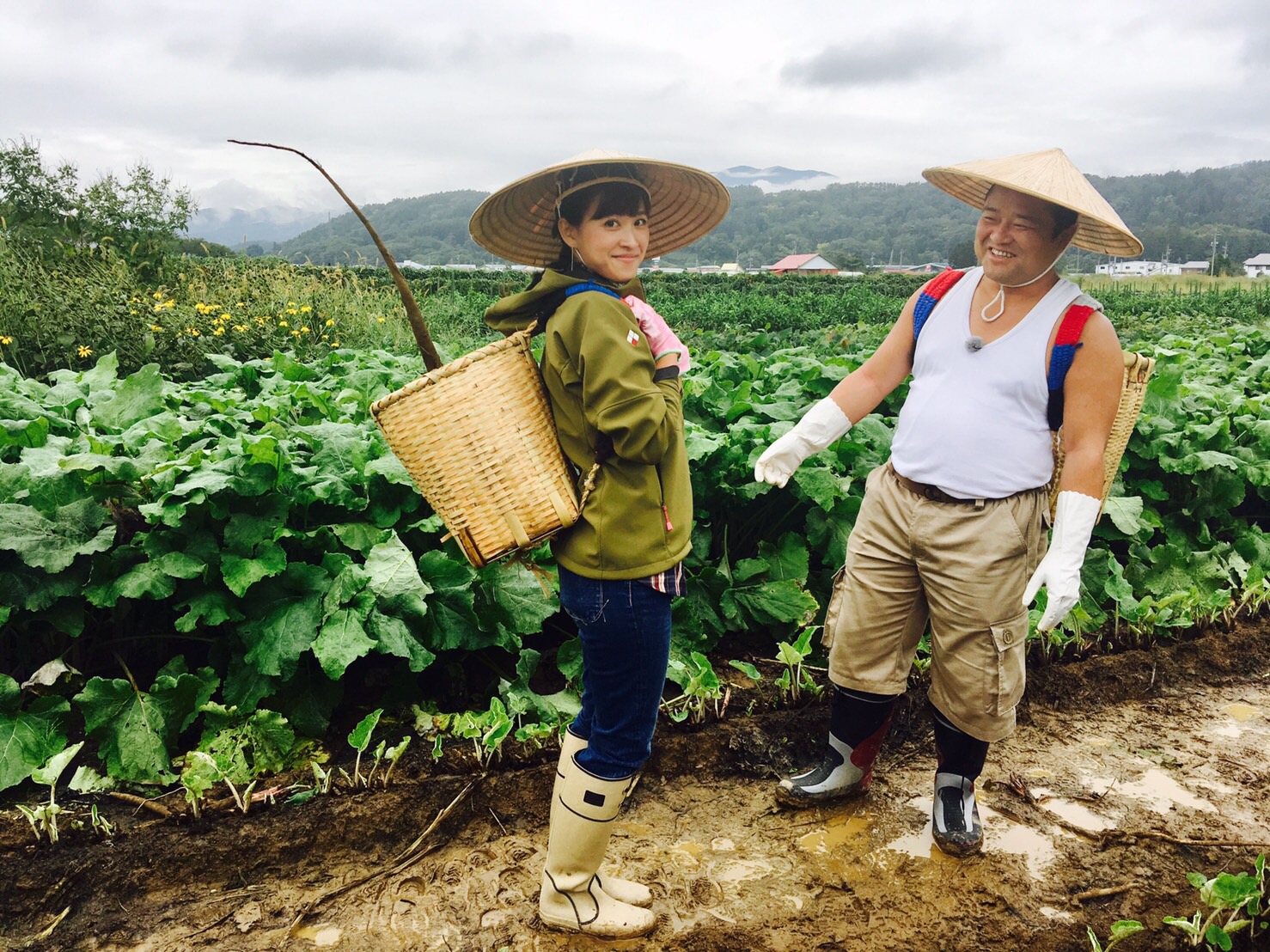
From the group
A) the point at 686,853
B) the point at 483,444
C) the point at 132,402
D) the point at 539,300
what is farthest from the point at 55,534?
the point at 686,853

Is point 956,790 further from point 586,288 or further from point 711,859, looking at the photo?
point 586,288

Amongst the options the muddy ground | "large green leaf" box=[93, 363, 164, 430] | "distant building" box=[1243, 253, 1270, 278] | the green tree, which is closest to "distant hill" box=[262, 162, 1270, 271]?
"distant building" box=[1243, 253, 1270, 278]

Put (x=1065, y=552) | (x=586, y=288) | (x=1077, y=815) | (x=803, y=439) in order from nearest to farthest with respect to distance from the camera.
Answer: (x=586, y=288)
(x=1065, y=552)
(x=803, y=439)
(x=1077, y=815)

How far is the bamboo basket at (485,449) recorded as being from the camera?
1.69m

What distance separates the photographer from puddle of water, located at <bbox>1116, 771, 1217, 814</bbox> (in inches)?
108

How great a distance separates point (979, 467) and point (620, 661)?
3.57 feet

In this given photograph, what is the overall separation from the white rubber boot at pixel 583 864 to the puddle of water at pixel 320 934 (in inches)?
20.2

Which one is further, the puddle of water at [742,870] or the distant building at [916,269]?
the distant building at [916,269]

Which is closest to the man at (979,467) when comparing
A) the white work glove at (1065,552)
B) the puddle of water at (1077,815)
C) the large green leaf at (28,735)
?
the white work glove at (1065,552)

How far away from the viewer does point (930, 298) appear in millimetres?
2453

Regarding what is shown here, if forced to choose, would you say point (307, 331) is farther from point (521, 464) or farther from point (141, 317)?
point (521, 464)

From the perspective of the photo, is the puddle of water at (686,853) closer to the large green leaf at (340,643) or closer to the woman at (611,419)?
the woman at (611,419)

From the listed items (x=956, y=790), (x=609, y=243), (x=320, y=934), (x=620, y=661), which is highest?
(x=609, y=243)

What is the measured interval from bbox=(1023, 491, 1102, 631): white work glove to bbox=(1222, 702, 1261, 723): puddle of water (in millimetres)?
1760
